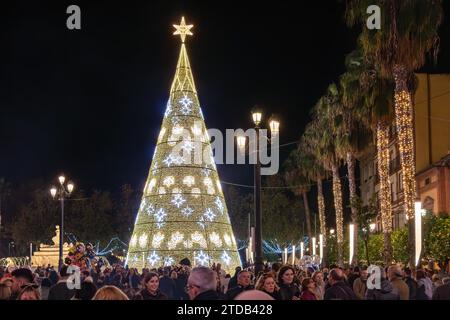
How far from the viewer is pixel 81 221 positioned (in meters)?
71.2

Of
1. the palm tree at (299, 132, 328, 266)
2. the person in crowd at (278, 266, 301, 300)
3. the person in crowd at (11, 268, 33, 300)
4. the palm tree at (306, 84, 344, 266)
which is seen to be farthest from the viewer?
the palm tree at (299, 132, 328, 266)

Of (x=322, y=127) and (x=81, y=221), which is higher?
(x=322, y=127)

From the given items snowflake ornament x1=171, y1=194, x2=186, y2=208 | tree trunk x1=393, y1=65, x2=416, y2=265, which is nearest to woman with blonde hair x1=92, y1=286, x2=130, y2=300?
tree trunk x1=393, y1=65, x2=416, y2=265

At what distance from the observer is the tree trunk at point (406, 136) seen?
24.8 metres

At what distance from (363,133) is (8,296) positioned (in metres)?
30.3

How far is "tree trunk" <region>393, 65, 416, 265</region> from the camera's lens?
24.8 m

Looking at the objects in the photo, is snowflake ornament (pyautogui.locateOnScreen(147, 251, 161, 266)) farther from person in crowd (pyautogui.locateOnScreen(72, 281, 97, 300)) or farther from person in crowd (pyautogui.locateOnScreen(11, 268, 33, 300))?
person in crowd (pyautogui.locateOnScreen(72, 281, 97, 300))

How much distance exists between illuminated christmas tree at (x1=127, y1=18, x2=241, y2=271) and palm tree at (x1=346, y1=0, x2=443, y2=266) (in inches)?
359

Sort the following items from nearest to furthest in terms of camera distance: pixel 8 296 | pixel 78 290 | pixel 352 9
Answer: pixel 8 296
pixel 78 290
pixel 352 9

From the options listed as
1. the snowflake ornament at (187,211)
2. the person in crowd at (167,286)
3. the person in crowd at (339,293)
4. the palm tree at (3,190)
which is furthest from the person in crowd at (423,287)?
the palm tree at (3,190)
